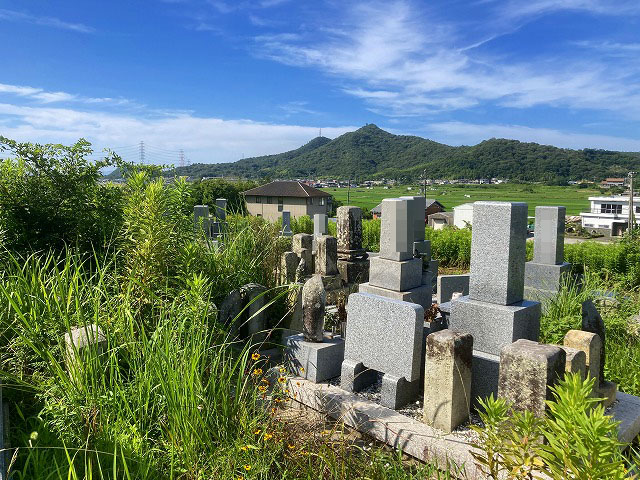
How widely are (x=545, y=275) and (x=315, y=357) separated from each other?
6.06 m

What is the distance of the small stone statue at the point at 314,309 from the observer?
480 centimetres

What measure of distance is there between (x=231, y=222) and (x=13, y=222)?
364cm

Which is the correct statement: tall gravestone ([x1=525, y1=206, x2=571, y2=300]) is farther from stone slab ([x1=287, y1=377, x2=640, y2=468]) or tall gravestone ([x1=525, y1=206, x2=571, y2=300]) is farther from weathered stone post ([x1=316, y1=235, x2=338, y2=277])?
stone slab ([x1=287, y1=377, x2=640, y2=468])

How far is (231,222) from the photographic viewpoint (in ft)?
26.8

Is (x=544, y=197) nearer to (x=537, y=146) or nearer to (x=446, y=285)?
(x=537, y=146)

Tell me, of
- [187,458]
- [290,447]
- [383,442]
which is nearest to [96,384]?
[187,458]

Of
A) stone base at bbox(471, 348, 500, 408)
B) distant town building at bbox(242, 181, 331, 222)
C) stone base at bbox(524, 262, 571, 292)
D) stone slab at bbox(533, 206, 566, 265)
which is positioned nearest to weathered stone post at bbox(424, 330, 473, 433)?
stone base at bbox(471, 348, 500, 408)

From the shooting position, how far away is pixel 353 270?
1061 centimetres

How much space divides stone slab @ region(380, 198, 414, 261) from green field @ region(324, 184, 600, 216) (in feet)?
258

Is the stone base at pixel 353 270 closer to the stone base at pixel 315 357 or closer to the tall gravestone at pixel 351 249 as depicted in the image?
the tall gravestone at pixel 351 249

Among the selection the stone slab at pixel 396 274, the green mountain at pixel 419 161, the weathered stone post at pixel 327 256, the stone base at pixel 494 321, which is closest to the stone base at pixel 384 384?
the stone base at pixel 494 321

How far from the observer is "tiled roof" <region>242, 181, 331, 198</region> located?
1815 inches

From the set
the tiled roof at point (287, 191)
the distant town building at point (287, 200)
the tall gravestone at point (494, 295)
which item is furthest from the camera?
the tiled roof at point (287, 191)

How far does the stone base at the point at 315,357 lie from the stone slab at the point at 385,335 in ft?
0.57
